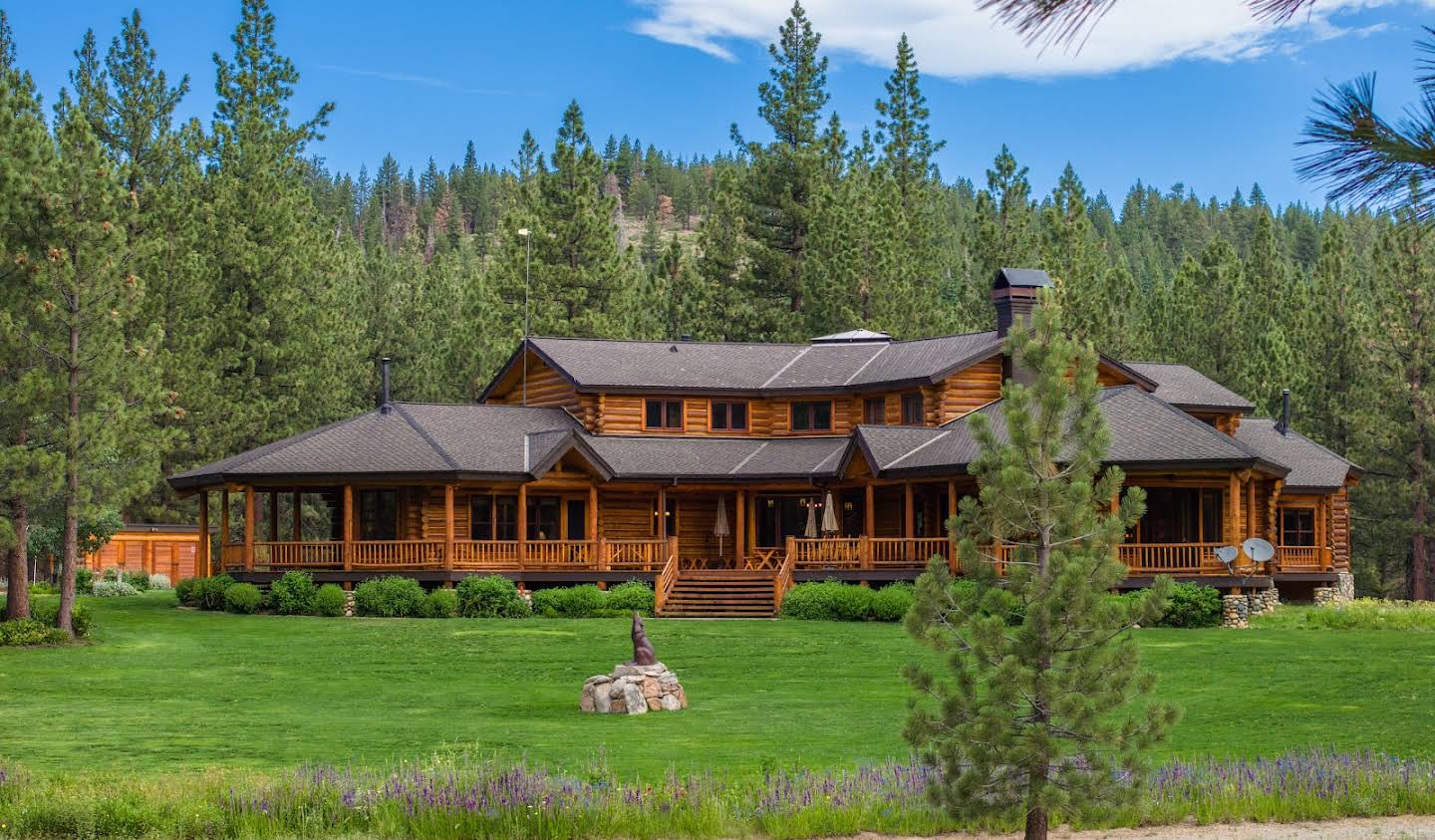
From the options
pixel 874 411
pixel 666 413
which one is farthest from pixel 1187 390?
pixel 666 413

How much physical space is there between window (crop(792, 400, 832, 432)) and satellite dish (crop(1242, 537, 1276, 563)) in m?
13.5

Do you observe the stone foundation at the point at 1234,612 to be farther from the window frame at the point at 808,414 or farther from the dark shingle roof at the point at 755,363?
the window frame at the point at 808,414

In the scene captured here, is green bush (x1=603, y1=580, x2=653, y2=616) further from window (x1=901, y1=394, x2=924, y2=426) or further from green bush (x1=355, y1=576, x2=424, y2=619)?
window (x1=901, y1=394, x2=924, y2=426)

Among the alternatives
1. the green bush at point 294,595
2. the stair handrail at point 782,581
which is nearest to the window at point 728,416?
the stair handrail at point 782,581

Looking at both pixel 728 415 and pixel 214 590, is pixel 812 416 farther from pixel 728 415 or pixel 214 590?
pixel 214 590

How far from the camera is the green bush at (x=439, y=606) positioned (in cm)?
3703

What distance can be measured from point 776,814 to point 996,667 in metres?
2.80

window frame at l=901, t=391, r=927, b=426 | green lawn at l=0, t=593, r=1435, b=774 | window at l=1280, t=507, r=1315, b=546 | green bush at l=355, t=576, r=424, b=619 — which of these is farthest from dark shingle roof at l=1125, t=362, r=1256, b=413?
green bush at l=355, t=576, r=424, b=619

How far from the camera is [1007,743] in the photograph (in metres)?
11.8

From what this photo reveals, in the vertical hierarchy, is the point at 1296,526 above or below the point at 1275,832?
above

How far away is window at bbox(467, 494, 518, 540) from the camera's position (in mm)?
42469

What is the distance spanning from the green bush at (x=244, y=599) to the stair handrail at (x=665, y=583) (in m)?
9.07

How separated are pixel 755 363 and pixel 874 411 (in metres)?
4.54

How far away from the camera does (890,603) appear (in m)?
35.6
